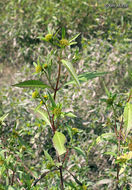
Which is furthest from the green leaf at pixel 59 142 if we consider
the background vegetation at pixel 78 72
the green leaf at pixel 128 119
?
the background vegetation at pixel 78 72

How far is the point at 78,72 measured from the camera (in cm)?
266

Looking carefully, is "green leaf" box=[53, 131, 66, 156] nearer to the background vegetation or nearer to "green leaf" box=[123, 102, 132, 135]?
"green leaf" box=[123, 102, 132, 135]

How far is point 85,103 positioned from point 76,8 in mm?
1663

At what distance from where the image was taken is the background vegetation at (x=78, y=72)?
2051 millimetres

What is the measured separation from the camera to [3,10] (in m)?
4.00

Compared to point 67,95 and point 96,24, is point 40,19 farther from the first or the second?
Result: point 67,95

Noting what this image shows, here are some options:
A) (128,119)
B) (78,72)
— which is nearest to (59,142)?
(128,119)

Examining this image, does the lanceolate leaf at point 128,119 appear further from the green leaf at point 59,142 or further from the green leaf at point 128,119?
the green leaf at point 59,142

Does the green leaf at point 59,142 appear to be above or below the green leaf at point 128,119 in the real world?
below

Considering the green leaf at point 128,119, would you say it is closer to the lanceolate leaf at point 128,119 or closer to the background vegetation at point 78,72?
the lanceolate leaf at point 128,119

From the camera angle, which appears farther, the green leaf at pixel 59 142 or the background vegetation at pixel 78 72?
the background vegetation at pixel 78 72

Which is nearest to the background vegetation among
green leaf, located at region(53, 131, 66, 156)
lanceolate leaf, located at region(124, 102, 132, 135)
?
green leaf, located at region(53, 131, 66, 156)

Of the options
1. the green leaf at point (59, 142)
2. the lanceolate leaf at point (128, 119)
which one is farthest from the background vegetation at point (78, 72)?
the lanceolate leaf at point (128, 119)

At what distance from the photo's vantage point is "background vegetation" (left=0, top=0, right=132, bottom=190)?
2.05 meters
